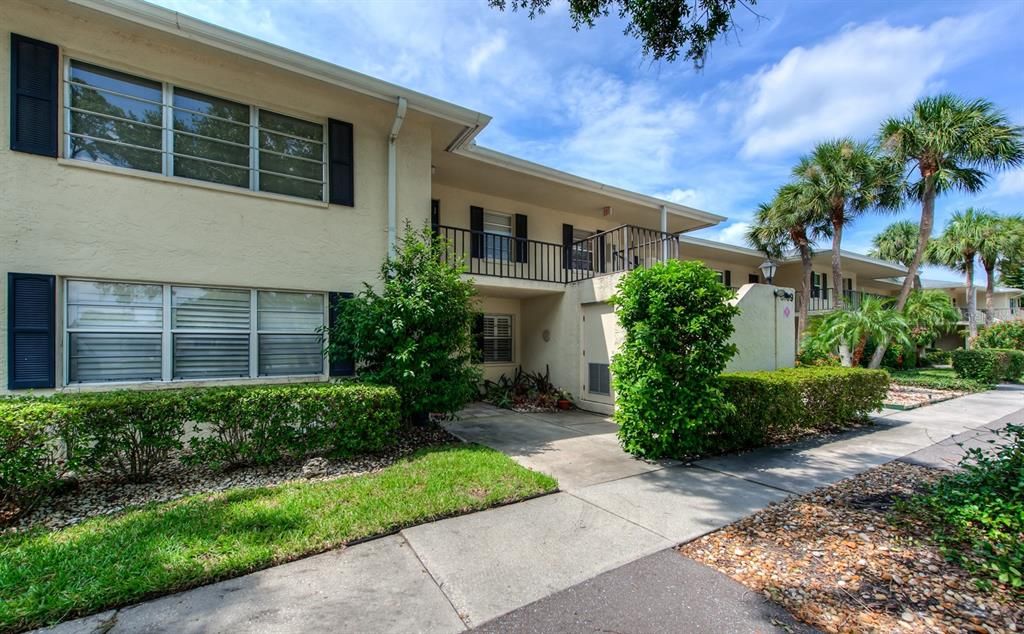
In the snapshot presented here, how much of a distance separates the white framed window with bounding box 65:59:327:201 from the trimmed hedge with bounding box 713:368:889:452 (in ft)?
25.1

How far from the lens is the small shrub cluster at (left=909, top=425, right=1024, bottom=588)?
3006mm

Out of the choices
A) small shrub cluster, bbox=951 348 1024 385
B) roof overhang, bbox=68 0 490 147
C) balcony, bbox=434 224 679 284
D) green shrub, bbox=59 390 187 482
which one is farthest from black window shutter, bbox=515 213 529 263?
small shrub cluster, bbox=951 348 1024 385

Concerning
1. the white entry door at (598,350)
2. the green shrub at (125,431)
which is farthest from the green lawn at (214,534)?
the white entry door at (598,350)

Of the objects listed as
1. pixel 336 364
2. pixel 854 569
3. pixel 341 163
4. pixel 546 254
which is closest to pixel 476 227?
pixel 546 254

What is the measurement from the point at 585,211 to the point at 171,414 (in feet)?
36.7

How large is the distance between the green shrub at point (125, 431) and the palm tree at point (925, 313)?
2264cm

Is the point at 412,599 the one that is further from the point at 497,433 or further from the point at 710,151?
the point at 710,151

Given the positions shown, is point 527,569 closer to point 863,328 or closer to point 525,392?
point 525,392

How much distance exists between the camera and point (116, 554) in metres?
3.14

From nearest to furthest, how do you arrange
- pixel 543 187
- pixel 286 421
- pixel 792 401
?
1. pixel 286 421
2. pixel 792 401
3. pixel 543 187

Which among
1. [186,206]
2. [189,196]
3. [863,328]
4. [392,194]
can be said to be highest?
[392,194]

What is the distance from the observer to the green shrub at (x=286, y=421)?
4.91m

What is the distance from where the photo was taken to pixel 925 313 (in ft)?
56.2

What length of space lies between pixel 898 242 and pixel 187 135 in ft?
118
